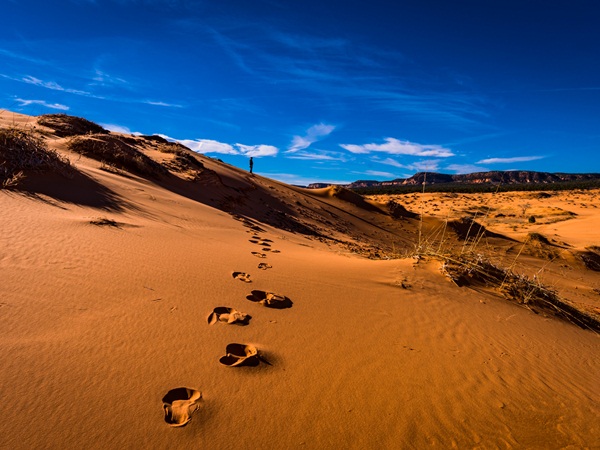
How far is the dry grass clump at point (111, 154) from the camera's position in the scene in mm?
8367

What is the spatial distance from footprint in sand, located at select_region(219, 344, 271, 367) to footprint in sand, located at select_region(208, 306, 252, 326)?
296mm

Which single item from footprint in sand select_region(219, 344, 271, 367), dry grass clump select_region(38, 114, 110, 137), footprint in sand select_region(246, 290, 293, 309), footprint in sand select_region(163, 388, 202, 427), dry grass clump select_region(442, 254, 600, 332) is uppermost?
dry grass clump select_region(38, 114, 110, 137)

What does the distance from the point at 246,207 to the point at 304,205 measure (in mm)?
4862

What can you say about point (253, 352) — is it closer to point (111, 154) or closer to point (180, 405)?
point (180, 405)

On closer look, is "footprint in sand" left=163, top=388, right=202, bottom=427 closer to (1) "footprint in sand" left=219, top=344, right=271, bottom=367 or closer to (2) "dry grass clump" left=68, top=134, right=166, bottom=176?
(1) "footprint in sand" left=219, top=344, right=271, bottom=367

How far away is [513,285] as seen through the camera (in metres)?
3.92

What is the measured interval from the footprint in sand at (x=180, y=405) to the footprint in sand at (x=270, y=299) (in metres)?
1.15

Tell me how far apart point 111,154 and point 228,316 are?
8350 millimetres

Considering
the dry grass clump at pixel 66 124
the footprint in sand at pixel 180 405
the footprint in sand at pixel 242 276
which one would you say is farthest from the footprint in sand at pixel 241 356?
the dry grass clump at pixel 66 124

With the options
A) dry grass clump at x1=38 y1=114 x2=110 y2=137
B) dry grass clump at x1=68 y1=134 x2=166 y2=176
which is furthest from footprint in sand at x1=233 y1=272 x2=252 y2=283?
dry grass clump at x1=38 y1=114 x2=110 y2=137

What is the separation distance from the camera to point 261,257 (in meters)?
4.32

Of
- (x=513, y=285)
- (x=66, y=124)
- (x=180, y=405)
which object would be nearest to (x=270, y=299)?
(x=180, y=405)

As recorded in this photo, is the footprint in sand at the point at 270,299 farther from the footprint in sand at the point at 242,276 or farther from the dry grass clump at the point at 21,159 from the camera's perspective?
the dry grass clump at the point at 21,159

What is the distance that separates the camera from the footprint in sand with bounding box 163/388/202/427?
143cm
